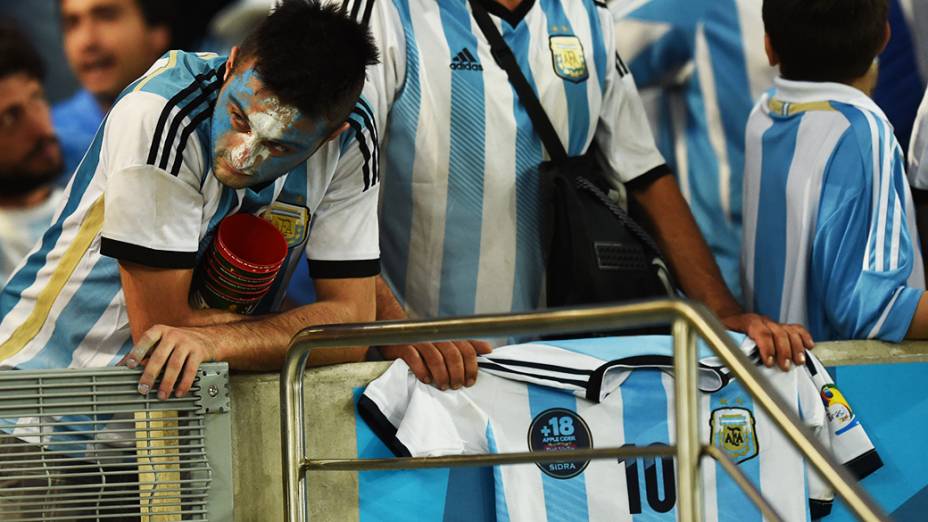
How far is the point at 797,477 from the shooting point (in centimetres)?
303

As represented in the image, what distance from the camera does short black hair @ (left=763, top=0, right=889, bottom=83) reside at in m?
3.36

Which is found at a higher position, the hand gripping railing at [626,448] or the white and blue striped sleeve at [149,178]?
the white and blue striped sleeve at [149,178]

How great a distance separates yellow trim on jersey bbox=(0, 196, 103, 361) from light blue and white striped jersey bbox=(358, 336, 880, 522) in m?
0.72

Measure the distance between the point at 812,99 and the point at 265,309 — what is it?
1589mm

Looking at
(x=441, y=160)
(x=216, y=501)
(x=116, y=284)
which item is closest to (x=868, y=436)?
(x=441, y=160)

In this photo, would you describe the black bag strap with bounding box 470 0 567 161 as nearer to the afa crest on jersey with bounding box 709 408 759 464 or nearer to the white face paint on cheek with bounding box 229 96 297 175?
the afa crest on jersey with bounding box 709 408 759 464

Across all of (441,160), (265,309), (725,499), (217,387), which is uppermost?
(441,160)

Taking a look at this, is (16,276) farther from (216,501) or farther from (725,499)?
(725,499)

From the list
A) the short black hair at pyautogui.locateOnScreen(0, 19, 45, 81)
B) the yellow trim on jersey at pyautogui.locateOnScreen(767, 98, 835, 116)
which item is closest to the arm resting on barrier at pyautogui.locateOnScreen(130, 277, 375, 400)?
the yellow trim on jersey at pyautogui.locateOnScreen(767, 98, 835, 116)

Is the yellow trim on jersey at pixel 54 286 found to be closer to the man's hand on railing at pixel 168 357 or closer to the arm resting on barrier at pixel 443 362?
the man's hand on railing at pixel 168 357

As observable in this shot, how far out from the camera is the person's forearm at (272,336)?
2.74 m

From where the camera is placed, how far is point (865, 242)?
3.26 metres

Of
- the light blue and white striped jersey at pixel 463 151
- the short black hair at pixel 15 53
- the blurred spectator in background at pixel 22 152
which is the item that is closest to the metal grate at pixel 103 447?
the light blue and white striped jersey at pixel 463 151

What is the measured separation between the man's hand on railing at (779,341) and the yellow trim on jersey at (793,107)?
0.63m
